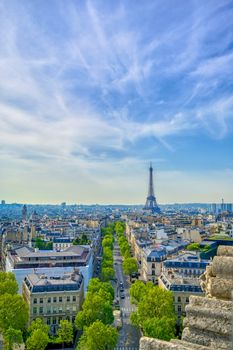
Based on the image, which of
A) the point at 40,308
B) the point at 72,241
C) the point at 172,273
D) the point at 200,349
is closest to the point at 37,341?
the point at 40,308

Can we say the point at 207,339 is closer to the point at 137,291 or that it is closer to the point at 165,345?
the point at 165,345

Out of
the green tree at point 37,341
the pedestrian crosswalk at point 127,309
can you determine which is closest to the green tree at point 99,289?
the pedestrian crosswalk at point 127,309

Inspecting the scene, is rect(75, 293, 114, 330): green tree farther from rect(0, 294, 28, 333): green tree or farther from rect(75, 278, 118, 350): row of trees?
rect(0, 294, 28, 333): green tree

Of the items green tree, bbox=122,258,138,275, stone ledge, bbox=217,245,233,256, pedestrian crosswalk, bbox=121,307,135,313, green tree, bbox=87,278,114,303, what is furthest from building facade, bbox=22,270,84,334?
stone ledge, bbox=217,245,233,256

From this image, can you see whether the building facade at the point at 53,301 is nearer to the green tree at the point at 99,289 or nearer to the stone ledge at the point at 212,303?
the green tree at the point at 99,289

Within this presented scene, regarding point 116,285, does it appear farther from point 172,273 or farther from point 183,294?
point 183,294
